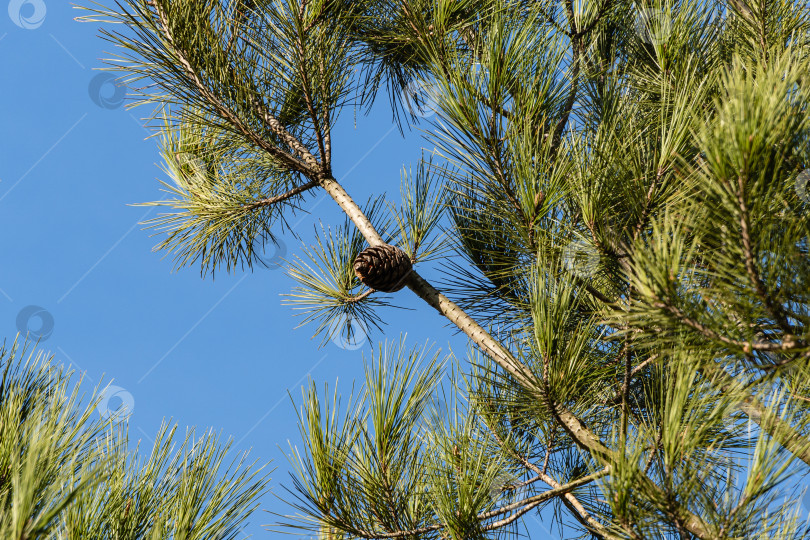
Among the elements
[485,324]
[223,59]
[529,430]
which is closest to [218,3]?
[223,59]

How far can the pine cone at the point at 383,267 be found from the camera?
3.99ft

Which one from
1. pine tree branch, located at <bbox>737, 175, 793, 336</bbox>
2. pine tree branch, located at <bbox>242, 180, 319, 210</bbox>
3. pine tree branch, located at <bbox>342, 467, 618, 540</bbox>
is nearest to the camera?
pine tree branch, located at <bbox>737, 175, 793, 336</bbox>

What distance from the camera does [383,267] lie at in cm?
122

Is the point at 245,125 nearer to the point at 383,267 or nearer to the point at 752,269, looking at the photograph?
the point at 383,267

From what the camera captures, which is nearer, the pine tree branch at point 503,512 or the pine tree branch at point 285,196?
the pine tree branch at point 503,512

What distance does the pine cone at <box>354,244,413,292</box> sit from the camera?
1.21m

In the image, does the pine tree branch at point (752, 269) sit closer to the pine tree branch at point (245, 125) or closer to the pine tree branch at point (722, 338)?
the pine tree branch at point (722, 338)

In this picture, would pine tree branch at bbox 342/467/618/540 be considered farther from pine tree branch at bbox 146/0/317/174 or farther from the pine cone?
pine tree branch at bbox 146/0/317/174

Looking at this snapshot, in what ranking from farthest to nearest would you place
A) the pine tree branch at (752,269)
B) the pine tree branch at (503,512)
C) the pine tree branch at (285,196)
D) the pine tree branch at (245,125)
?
the pine tree branch at (285,196), the pine tree branch at (245,125), the pine tree branch at (503,512), the pine tree branch at (752,269)

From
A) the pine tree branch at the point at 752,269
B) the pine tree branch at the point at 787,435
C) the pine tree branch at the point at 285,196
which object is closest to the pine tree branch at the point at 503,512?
the pine tree branch at the point at 787,435

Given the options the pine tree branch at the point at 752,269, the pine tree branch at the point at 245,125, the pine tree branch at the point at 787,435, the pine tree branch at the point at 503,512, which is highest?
the pine tree branch at the point at 245,125

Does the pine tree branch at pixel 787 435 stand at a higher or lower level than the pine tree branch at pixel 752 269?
lower

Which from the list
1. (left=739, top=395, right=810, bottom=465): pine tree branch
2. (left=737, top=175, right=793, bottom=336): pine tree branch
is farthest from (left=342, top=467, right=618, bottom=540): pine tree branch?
(left=737, top=175, right=793, bottom=336): pine tree branch

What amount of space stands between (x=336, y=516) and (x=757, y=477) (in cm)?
61
